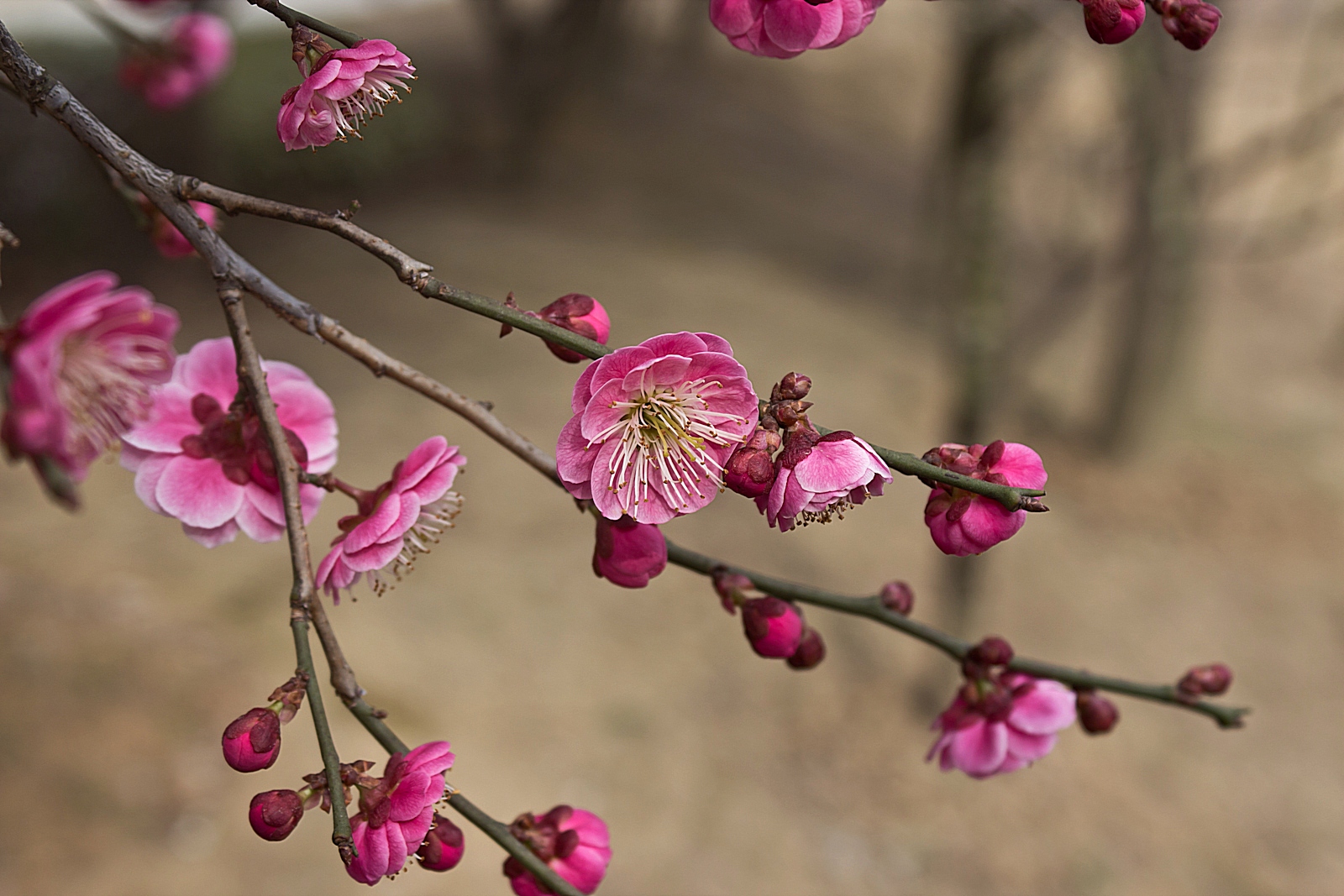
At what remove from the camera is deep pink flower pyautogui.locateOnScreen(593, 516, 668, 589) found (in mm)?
729

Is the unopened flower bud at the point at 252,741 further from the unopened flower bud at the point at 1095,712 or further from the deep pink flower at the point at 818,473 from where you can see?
the unopened flower bud at the point at 1095,712

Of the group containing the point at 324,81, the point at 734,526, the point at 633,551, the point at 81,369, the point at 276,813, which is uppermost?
the point at 734,526

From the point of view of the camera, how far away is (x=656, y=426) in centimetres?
67

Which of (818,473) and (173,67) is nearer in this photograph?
(818,473)

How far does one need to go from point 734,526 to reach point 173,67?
2452mm

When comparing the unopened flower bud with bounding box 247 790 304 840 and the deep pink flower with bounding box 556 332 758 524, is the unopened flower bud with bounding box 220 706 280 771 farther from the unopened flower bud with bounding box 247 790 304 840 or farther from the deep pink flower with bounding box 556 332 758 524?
the deep pink flower with bounding box 556 332 758 524

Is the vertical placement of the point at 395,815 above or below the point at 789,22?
below

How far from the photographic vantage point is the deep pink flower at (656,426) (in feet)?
1.96

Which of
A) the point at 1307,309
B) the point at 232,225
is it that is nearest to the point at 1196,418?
the point at 1307,309

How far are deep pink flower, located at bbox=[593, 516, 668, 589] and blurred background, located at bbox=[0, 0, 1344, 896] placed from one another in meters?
1.86

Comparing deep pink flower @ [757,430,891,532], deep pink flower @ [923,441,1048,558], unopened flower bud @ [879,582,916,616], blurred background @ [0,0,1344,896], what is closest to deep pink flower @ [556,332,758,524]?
deep pink flower @ [757,430,891,532]

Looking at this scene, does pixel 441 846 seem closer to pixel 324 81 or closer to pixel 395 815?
pixel 395 815

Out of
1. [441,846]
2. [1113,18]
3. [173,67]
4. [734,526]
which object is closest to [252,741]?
[441,846]

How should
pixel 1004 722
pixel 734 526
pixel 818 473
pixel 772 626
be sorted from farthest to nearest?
pixel 734 526
pixel 1004 722
pixel 772 626
pixel 818 473
